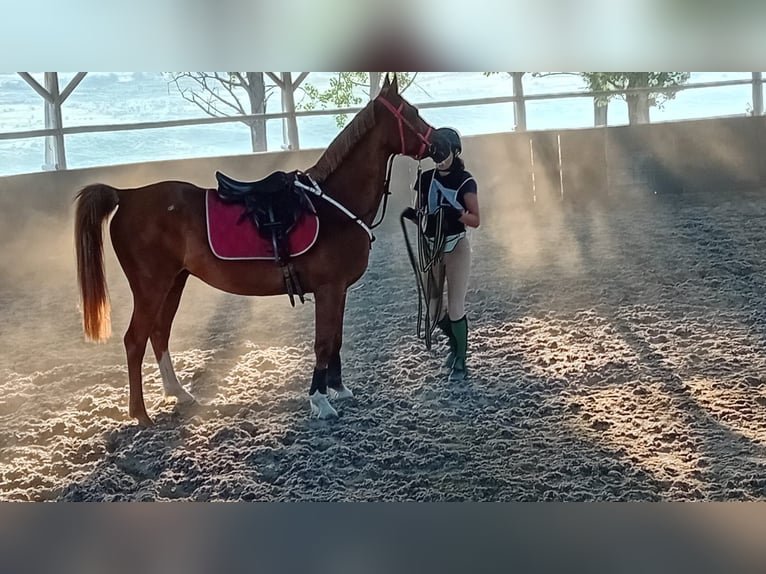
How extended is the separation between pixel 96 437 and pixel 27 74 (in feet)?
2.69

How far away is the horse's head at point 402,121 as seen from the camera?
5.53 feet

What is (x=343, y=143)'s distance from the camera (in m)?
1.70

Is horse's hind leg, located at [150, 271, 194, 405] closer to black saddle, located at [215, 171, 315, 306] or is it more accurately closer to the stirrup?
black saddle, located at [215, 171, 315, 306]

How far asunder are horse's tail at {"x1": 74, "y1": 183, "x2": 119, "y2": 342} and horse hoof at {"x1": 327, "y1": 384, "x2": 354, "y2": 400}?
0.53 meters

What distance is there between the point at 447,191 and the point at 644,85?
486 mm

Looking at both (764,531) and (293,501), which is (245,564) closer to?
(293,501)

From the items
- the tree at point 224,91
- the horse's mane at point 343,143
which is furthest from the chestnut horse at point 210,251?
the tree at point 224,91

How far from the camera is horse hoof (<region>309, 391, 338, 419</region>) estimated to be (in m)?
1.75

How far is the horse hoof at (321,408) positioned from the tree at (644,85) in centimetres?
91

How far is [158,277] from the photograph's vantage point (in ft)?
5.70

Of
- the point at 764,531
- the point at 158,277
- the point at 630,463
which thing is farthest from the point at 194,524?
the point at 764,531

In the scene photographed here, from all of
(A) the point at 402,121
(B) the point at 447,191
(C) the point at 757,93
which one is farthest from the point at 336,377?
(C) the point at 757,93

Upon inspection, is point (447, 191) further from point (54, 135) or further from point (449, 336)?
point (54, 135)

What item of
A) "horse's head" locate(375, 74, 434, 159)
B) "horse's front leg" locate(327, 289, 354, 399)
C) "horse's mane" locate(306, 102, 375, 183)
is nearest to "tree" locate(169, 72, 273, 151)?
"horse's mane" locate(306, 102, 375, 183)
